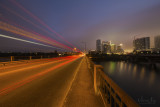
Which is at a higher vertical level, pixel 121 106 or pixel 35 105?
pixel 121 106

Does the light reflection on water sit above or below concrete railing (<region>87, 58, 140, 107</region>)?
below

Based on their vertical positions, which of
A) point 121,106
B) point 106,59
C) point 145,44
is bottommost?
point 106,59

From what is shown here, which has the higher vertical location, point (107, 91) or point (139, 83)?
point (107, 91)

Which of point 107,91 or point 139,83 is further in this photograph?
point 139,83

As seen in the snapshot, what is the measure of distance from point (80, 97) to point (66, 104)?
863 mm

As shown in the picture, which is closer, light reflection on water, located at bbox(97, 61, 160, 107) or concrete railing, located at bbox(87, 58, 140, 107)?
concrete railing, located at bbox(87, 58, 140, 107)

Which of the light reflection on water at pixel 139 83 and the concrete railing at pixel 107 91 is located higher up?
the concrete railing at pixel 107 91

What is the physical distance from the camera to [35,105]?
3574 millimetres

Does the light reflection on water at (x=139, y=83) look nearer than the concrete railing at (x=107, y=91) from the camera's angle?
No

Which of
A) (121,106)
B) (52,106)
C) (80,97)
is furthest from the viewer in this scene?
(80,97)

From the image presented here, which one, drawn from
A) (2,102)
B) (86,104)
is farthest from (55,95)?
(2,102)

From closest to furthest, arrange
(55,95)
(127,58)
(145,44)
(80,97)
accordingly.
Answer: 1. (80,97)
2. (55,95)
3. (127,58)
4. (145,44)

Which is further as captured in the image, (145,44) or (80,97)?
(145,44)

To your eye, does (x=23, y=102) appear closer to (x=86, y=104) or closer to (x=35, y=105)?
(x=35, y=105)
